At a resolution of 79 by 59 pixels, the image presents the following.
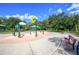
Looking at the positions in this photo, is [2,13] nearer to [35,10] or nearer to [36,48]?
[35,10]

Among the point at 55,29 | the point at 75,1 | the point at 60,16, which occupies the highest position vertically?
the point at 75,1

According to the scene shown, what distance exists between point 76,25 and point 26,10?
1.82 feet

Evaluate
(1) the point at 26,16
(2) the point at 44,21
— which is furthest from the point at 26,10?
(2) the point at 44,21

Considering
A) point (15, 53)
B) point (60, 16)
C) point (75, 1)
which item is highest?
Result: point (75, 1)

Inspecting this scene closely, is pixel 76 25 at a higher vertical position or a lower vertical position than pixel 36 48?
higher

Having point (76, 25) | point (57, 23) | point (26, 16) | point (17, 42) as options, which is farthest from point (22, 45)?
point (76, 25)

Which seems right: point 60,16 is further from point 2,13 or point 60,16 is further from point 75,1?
point 2,13

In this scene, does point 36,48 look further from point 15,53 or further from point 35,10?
point 35,10

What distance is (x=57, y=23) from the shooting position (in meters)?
2.08

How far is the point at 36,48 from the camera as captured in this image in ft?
6.73

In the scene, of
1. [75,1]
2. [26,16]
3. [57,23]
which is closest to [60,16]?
[57,23]

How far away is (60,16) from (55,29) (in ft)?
0.49

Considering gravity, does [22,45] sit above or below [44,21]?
below

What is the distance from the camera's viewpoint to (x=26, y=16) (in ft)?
6.78
